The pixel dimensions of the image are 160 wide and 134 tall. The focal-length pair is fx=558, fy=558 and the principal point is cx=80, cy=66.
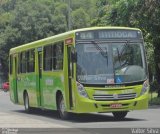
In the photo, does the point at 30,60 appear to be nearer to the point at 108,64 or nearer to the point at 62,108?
the point at 62,108

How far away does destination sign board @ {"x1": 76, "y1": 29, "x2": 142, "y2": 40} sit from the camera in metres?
19.2

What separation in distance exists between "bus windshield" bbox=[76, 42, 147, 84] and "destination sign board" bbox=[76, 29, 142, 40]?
0.84 feet

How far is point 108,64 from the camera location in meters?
18.8

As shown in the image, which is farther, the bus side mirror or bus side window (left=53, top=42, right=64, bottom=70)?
bus side window (left=53, top=42, right=64, bottom=70)

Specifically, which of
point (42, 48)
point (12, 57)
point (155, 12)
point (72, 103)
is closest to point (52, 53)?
point (42, 48)

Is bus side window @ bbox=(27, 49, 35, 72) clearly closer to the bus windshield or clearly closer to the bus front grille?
the bus windshield

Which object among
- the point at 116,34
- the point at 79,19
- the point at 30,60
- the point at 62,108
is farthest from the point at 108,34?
the point at 79,19

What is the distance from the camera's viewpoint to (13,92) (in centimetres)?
2867

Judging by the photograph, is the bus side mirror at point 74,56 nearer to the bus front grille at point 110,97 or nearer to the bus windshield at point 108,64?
the bus windshield at point 108,64

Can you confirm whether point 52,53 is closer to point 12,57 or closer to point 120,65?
point 120,65

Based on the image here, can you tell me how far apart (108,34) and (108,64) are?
1164mm

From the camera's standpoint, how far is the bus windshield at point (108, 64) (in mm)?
18688

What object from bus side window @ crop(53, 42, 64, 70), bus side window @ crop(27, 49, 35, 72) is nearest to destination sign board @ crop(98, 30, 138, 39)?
bus side window @ crop(53, 42, 64, 70)

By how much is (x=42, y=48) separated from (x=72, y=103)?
4334 millimetres
